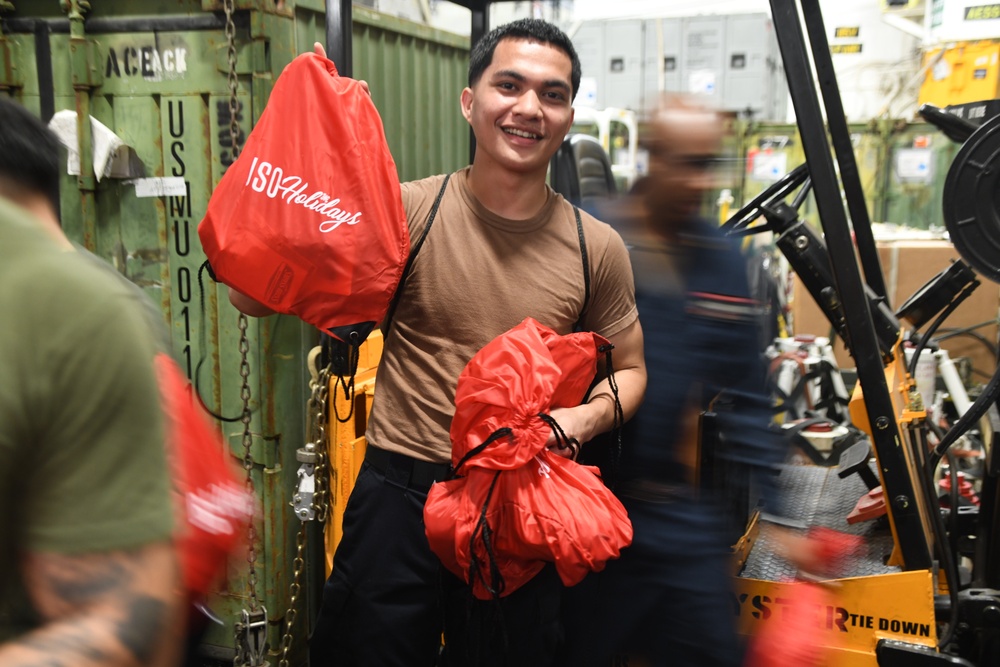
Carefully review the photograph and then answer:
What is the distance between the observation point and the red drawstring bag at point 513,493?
5.81 ft

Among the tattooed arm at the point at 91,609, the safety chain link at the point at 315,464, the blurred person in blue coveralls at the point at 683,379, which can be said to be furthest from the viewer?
the safety chain link at the point at 315,464

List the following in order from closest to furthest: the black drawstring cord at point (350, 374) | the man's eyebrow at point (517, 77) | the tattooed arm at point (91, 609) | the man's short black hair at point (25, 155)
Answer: the tattooed arm at point (91, 609)
the man's short black hair at point (25, 155)
the black drawstring cord at point (350, 374)
the man's eyebrow at point (517, 77)

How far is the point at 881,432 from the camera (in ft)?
7.45

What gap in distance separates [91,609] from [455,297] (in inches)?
53.7

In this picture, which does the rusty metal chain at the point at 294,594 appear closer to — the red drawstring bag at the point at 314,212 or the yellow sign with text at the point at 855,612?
the red drawstring bag at the point at 314,212

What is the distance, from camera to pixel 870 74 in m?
9.95

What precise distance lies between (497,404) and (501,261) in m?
0.48

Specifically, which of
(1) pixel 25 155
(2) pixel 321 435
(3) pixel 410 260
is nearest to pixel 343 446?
(2) pixel 321 435

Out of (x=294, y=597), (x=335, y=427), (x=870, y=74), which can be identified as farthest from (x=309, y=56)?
(x=870, y=74)

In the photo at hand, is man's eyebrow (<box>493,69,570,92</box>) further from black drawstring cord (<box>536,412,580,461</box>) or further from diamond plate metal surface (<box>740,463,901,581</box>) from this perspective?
diamond plate metal surface (<box>740,463,901,581</box>)

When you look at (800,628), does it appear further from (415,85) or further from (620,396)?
(415,85)

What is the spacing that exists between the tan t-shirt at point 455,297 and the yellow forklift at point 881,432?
0.67 m

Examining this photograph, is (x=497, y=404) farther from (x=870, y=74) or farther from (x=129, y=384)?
(x=870, y=74)

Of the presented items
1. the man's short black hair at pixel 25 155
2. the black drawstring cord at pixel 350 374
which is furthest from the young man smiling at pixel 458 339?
the man's short black hair at pixel 25 155
